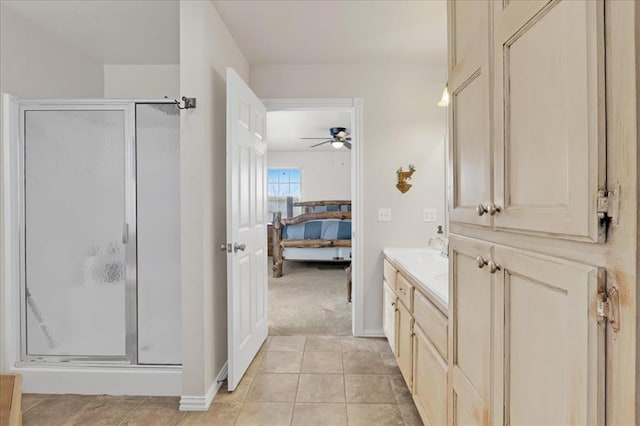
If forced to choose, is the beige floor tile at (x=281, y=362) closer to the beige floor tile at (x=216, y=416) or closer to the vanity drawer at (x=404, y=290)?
the beige floor tile at (x=216, y=416)

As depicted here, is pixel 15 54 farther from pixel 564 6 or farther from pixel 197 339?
pixel 564 6

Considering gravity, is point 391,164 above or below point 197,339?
above

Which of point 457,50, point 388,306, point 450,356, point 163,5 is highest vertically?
point 163,5

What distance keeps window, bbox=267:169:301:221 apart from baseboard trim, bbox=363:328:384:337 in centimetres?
572

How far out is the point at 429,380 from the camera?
1.57m

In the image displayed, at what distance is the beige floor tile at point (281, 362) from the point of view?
2.50m

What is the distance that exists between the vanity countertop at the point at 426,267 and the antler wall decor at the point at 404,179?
1.77 ft

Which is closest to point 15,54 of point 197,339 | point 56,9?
point 56,9

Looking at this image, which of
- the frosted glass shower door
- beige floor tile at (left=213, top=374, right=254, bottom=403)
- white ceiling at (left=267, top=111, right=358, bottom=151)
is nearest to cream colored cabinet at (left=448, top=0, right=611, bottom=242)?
beige floor tile at (left=213, top=374, right=254, bottom=403)

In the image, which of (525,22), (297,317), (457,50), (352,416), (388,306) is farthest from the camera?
(297,317)

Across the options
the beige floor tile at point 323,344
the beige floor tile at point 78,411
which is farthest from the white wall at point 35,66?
the beige floor tile at point 323,344

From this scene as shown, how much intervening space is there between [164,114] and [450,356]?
2165 mm

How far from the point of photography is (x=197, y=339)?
6.72ft

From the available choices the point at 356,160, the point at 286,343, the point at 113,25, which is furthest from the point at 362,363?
the point at 113,25
